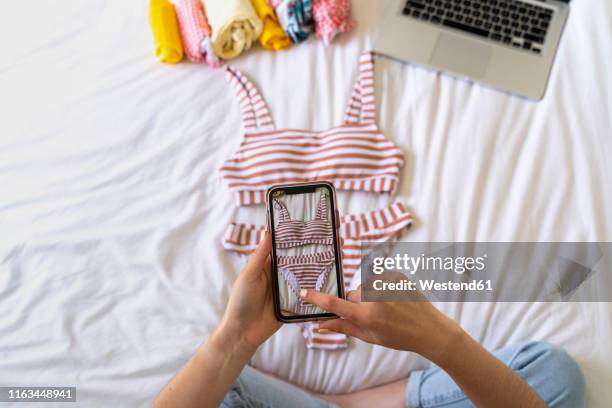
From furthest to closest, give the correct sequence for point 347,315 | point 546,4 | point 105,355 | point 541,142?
point 546,4 → point 541,142 → point 105,355 → point 347,315

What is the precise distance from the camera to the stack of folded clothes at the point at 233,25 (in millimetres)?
987

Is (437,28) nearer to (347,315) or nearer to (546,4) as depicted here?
(546,4)

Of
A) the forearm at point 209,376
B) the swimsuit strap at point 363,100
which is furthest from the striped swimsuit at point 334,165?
the forearm at point 209,376

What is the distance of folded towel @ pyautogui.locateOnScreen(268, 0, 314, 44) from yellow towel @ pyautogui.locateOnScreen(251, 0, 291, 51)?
0.03 feet

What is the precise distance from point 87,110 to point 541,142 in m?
0.78

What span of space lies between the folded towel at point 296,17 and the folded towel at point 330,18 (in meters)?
0.02

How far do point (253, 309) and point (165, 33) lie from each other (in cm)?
59

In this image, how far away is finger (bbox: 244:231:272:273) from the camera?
2.06 feet

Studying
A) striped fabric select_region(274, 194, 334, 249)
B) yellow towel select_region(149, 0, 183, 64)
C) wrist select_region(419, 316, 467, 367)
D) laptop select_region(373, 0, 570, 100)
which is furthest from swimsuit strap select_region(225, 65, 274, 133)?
wrist select_region(419, 316, 467, 367)

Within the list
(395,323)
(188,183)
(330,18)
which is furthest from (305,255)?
(330,18)

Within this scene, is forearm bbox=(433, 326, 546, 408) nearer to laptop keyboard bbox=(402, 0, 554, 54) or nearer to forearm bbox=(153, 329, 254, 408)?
forearm bbox=(153, 329, 254, 408)

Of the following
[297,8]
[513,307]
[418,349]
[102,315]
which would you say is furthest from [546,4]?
[102,315]

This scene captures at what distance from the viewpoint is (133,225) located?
0.88 m

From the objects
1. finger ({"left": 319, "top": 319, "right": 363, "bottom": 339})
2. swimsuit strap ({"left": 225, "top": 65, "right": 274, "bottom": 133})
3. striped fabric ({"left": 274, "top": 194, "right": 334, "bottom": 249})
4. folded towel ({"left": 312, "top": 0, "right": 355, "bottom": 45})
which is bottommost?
Result: finger ({"left": 319, "top": 319, "right": 363, "bottom": 339})
